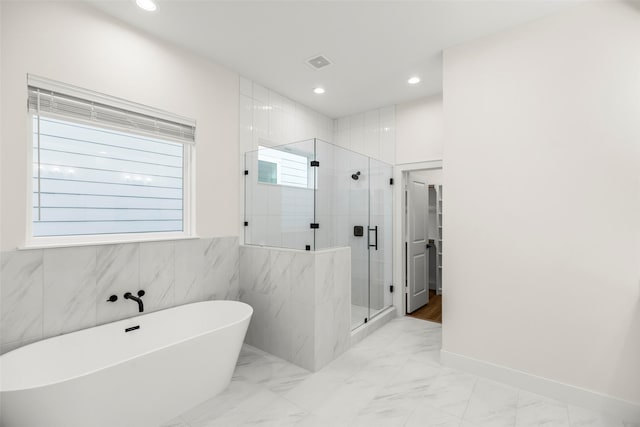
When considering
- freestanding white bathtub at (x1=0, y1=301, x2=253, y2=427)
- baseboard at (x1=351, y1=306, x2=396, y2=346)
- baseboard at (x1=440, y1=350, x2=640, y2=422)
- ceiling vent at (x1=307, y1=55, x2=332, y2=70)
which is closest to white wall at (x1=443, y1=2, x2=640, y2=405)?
baseboard at (x1=440, y1=350, x2=640, y2=422)

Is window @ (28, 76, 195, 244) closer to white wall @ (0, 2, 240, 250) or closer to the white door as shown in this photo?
white wall @ (0, 2, 240, 250)

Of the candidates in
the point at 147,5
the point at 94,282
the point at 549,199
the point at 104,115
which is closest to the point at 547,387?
the point at 549,199

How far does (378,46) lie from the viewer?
248 cm

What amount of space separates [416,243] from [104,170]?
371 cm

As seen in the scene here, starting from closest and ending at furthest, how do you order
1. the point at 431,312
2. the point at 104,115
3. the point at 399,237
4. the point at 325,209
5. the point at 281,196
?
the point at 104,115 → the point at 325,209 → the point at 281,196 → the point at 399,237 → the point at 431,312

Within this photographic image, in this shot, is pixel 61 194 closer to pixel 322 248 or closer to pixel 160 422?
pixel 160 422

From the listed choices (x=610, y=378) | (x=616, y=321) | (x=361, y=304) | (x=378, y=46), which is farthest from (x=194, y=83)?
(x=610, y=378)

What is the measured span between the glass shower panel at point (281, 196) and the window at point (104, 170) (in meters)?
0.65

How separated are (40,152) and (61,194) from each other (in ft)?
0.99

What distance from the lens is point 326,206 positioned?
2.73 metres

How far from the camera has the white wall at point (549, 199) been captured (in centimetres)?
186

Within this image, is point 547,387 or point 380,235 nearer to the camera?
point 547,387

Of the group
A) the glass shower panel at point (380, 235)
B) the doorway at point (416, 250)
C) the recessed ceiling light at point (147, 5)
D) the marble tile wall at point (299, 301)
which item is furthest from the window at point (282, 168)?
the doorway at point (416, 250)

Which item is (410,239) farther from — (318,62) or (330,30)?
→ (330,30)
